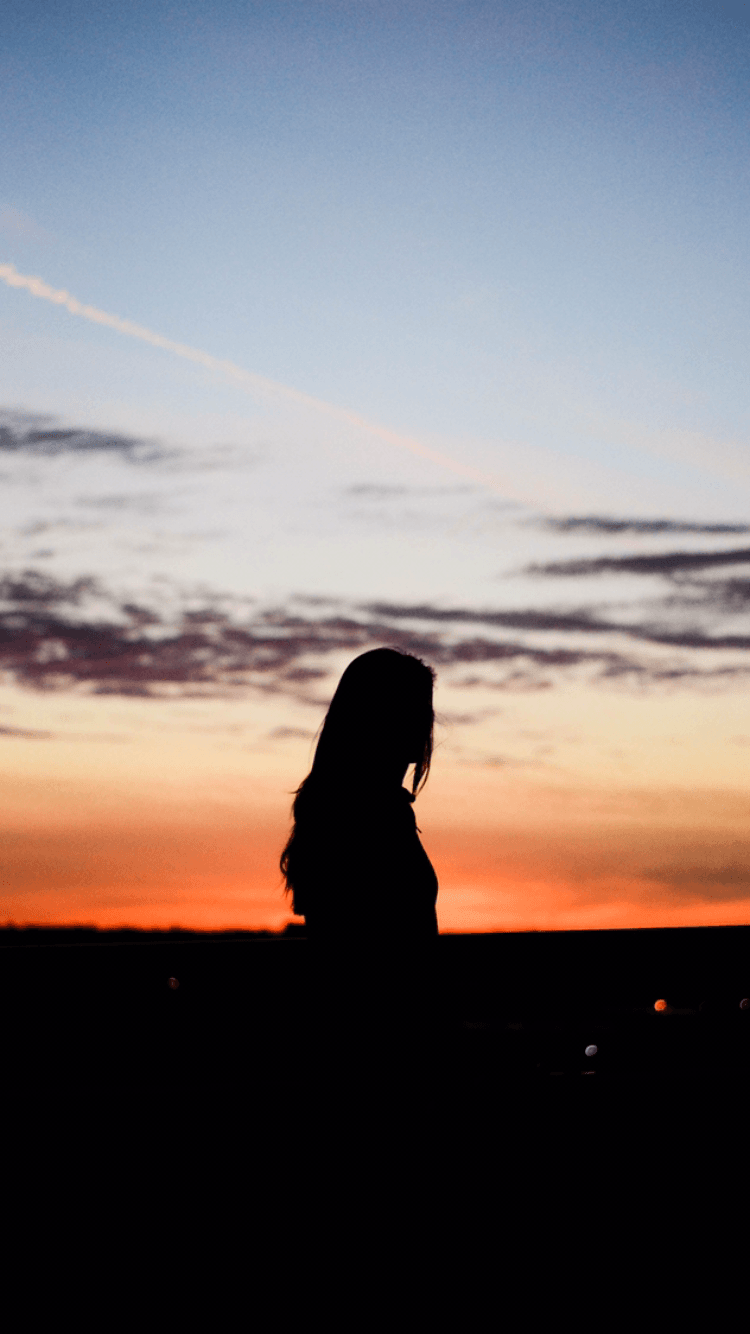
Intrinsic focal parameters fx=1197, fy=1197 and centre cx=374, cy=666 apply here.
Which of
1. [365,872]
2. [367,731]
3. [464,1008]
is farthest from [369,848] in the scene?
[464,1008]

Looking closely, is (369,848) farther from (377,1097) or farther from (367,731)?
(377,1097)

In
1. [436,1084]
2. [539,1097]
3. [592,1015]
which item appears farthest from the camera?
[592,1015]

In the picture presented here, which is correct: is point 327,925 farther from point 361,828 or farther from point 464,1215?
point 464,1215

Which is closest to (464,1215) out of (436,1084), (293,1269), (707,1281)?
(293,1269)

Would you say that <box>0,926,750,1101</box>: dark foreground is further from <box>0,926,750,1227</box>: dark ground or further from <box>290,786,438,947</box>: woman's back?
<box>290,786,438,947</box>: woman's back

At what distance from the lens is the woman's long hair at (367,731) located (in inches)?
99.7

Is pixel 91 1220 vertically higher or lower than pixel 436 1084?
lower

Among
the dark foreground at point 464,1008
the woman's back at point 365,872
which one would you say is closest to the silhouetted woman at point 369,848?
the woman's back at point 365,872

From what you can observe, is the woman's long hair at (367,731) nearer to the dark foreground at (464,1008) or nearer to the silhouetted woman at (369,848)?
the silhouetted woman at (369,848)

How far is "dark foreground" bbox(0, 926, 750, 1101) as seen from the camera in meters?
4.51

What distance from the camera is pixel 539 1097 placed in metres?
4.14

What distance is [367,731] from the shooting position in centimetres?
256

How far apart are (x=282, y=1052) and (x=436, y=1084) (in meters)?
2.27

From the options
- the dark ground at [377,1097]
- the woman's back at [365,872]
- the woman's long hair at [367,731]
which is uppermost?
the woman's long hair at [367,731]
